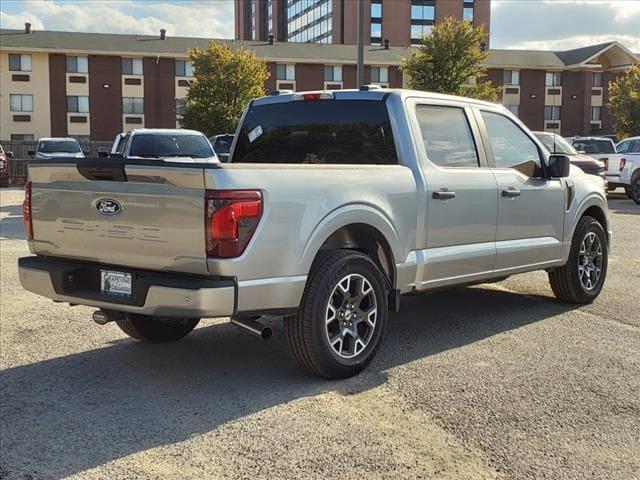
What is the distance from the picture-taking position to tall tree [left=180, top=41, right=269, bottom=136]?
3478cm

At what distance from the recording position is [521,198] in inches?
244

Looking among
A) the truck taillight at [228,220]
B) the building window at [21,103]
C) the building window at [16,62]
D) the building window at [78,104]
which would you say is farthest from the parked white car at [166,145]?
the building window at [16,62]

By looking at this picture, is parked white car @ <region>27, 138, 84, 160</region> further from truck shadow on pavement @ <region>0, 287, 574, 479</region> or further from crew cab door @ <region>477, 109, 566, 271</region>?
crew cab door @ <region>477, 109, 566, 271</region>

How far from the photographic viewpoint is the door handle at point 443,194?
5329 mm

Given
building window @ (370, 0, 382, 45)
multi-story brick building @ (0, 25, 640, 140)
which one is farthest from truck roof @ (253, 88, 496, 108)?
building window @ (370, 0, 382, 45)

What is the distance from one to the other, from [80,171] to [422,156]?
8.03 feet

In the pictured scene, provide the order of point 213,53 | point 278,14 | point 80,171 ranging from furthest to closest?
point 278,14 → point 213,53 → point 80,171

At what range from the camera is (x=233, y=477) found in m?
3.37

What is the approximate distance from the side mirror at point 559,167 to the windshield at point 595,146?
56.7 feet

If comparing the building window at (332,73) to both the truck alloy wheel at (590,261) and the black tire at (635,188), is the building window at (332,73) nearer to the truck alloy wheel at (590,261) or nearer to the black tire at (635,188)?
the black tire at (635,188)

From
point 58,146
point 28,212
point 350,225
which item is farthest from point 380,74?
point 28,212

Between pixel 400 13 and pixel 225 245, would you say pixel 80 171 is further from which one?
pixel 400 13

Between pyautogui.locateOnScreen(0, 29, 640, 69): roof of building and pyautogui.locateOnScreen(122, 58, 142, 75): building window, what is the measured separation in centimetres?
80

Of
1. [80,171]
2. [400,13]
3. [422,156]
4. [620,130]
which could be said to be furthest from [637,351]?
[400,13]
